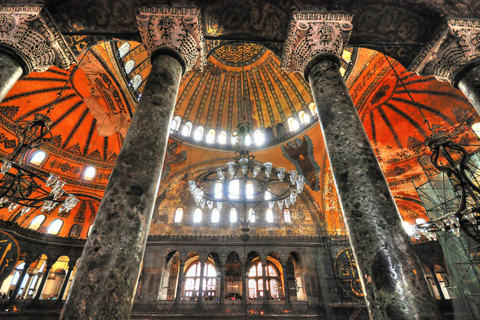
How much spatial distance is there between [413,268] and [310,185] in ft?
36.5

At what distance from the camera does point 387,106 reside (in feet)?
35.5

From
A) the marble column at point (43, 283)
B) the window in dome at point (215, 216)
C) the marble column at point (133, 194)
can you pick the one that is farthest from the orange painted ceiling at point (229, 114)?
the marble column at point (133, 194)

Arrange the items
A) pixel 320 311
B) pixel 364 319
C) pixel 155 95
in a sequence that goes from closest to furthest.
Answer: pixel 155 95 < pixel 364 319 < pixel 320 311

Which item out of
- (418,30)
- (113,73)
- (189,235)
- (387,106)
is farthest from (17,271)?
(387,106)

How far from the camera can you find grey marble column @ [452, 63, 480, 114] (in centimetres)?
307

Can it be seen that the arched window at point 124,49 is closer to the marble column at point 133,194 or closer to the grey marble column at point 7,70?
the grey marble column at point 7,70

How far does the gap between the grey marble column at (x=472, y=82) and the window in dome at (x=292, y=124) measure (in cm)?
910

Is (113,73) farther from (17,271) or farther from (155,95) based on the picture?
(17,271)

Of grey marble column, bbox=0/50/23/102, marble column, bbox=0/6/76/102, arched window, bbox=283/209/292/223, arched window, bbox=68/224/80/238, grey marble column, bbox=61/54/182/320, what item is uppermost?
arched window, bbox=283/209/292/223

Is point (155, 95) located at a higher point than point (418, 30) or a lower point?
lower

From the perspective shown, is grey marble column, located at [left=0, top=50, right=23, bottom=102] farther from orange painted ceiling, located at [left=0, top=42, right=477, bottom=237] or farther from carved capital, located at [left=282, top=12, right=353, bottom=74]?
orange painted ceiling, located at [left=0, top=42, right=477, bottom=237]

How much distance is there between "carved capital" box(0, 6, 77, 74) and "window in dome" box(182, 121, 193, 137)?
9288mm

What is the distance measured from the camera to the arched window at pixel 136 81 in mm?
9789

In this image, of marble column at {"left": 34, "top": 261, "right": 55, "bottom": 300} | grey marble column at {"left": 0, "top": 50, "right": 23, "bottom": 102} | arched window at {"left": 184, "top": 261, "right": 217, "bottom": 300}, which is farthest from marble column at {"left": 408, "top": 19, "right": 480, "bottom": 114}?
marble column at {"left": 34, "top": 261, "right": 55, "bottom": 300}
